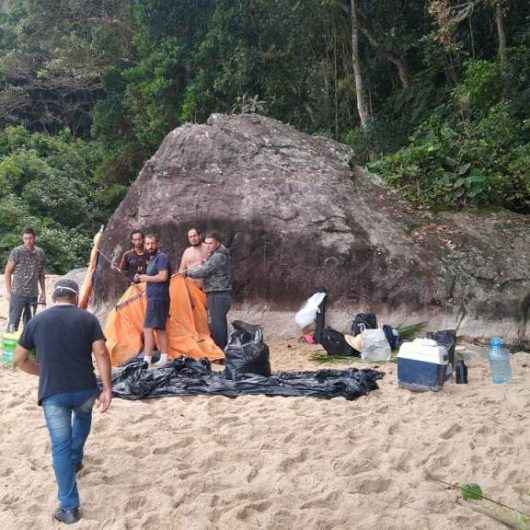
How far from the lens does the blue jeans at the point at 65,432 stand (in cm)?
354

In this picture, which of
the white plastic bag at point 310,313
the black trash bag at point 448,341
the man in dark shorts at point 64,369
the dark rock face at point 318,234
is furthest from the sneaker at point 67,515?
the dark rock face at point 318,234

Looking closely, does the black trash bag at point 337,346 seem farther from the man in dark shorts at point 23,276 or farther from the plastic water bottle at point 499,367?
the man in dark shorts at point 23,276

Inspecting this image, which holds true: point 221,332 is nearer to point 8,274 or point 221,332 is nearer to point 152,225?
point 152,225

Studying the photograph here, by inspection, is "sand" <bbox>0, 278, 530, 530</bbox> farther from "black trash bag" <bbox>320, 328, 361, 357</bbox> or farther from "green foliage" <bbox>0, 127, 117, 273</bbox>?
"green foliage" <bbox>0, 127, 117, 273</bbox>

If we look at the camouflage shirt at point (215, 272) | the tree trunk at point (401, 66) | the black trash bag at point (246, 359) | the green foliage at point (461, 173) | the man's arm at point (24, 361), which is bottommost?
the black trash bag at point (246, 359)

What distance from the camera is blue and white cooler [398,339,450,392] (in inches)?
228

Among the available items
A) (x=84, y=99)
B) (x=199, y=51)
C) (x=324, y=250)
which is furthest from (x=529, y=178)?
(x=84, y=99)

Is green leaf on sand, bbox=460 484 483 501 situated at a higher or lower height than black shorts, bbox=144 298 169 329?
lower

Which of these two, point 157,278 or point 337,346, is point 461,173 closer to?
point 337,346

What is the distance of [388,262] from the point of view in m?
8.30

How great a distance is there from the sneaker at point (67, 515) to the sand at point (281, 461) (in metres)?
0.05

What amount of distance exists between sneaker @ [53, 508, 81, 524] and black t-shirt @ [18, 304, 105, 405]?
2.04ft

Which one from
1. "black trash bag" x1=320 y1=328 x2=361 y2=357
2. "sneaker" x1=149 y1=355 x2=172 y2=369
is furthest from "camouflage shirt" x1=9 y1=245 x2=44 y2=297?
"black trash bag" x1=320 y1=328 x2=361 y2=357

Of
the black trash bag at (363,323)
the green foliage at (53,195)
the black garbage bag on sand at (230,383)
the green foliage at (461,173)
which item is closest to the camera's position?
the black garbage bag on sand at (230,383)
